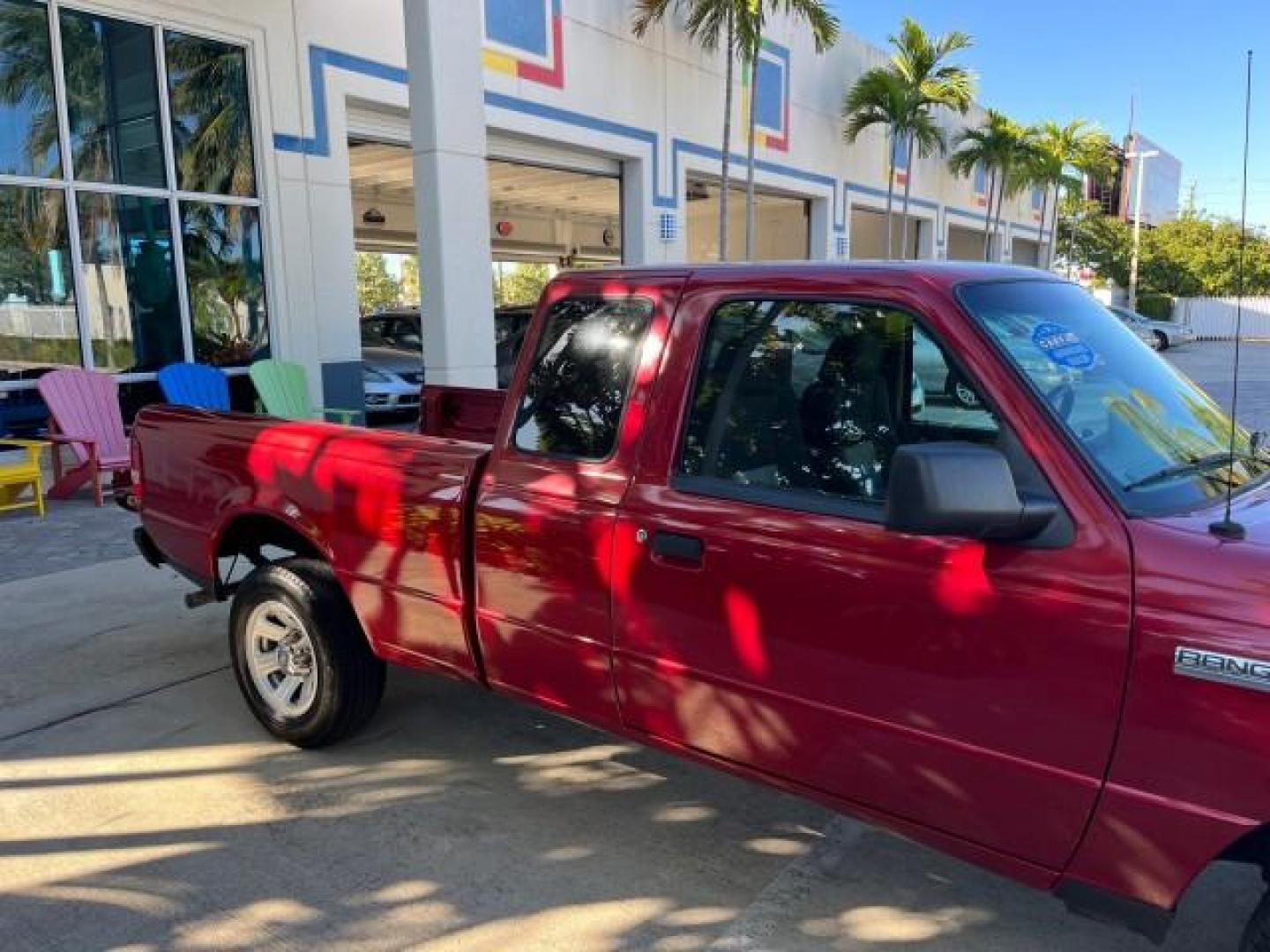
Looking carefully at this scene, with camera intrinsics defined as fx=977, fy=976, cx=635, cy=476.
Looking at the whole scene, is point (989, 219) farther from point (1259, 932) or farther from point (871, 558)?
point (1259, 932)

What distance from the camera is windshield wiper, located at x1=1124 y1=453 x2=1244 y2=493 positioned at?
231 centimetres

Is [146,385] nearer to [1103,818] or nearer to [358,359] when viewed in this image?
[358,359]

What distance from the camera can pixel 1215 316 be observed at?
150 feet

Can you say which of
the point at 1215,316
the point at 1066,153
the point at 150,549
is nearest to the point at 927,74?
the point at 1066,153

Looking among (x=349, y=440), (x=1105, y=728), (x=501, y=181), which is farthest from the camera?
(x=501, y=181)

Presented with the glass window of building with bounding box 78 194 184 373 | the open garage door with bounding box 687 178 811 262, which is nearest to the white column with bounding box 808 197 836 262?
the open garage door with bounding box 687 178 811 262

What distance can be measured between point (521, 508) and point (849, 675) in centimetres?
117

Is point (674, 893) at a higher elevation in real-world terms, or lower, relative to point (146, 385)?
lower

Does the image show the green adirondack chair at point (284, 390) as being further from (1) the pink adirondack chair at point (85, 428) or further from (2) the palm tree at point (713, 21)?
(2) the palm tree at point (713, 21)

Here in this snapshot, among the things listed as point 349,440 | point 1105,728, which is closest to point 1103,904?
point 1105,728

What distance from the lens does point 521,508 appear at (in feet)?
10.1

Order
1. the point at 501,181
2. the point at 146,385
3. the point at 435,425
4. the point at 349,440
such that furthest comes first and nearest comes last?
1. the point at 501,181
2. the point at 146,385
3. the point at 435,425
4. the point at 349,440

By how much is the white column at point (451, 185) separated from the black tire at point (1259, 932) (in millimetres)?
8999

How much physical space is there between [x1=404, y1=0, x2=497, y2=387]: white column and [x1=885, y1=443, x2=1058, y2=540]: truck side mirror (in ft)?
28.1
